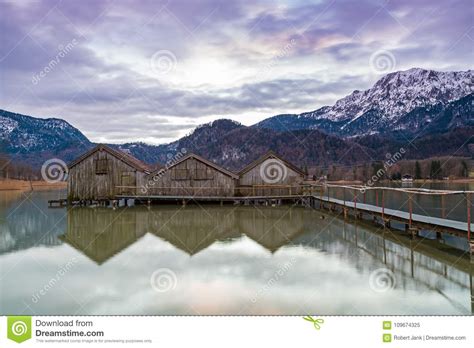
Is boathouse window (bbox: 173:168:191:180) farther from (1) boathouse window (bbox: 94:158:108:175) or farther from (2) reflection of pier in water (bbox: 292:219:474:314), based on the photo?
(2) reflection of pier in water (bbox: 292:219:474:314)

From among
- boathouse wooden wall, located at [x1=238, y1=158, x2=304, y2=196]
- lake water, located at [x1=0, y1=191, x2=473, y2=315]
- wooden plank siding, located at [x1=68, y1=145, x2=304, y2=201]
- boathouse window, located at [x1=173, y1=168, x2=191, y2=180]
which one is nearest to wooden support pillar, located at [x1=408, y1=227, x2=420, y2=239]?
lake water, located at [x1=0, y1=191, x2=473, y2=315]

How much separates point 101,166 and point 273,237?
2091 cm

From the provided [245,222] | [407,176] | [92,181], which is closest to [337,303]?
[245,222]

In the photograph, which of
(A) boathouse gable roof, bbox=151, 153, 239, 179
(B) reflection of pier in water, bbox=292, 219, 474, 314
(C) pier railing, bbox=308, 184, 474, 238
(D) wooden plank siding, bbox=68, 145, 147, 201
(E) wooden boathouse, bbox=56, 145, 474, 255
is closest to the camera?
(B) reflection of pier in water, bbox=292, 219, 474, 314

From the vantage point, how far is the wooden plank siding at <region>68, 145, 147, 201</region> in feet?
107

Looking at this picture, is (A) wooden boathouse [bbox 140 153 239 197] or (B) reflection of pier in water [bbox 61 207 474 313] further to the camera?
(A) wooden boathouse [bbox 140 153 239 197]

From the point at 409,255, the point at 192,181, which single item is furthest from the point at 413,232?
the point at 192,181

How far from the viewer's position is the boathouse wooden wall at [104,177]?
108ft

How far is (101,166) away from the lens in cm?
3297

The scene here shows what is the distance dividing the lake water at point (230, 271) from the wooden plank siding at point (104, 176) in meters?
13.3

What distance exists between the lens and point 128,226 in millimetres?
19969

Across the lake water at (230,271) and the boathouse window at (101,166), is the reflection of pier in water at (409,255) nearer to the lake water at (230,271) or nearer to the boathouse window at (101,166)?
the lake water at (230,271)
